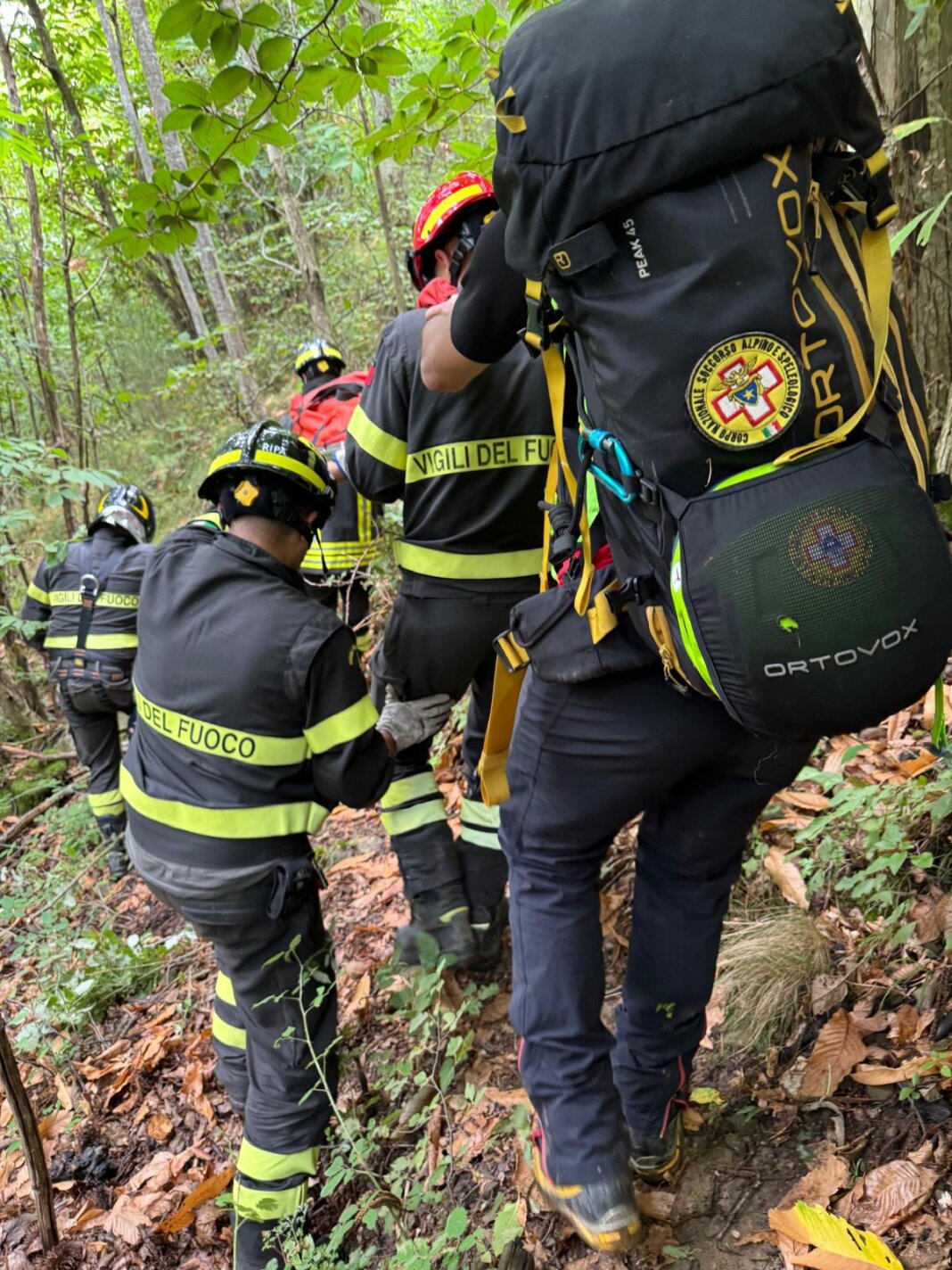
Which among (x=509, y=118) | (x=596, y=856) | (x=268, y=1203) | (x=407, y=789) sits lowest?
(x=268, y=1203)

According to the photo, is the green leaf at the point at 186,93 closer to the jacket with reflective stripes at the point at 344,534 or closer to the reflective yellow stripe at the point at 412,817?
the reflective yellow stripe at the point at 412,817

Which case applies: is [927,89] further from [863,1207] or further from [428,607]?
[863,1207]

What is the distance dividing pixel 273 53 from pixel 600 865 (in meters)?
2.11

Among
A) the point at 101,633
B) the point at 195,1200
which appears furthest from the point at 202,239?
the point at 195,1200

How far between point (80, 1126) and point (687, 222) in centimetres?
456

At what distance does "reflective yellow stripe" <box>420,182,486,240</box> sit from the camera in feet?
8.70

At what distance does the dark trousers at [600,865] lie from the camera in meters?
1.71

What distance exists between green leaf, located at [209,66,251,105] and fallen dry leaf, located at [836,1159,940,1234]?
3073 mm

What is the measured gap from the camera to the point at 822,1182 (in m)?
2.05

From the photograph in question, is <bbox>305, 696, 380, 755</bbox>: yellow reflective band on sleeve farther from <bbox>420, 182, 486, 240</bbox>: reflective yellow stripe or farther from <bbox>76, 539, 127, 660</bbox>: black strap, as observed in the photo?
<bbox>76, 539, 127, 660</bbox>: black strap

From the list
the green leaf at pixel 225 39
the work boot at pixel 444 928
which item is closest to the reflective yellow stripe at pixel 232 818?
the work boot at pixel 444 928

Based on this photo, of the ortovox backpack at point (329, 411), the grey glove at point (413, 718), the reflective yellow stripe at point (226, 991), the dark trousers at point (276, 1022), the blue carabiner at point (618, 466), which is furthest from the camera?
the ortovox backpack at point (329, 411)

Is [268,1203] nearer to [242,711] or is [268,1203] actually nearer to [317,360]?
[242,711]

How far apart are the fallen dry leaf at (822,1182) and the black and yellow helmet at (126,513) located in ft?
19.1
